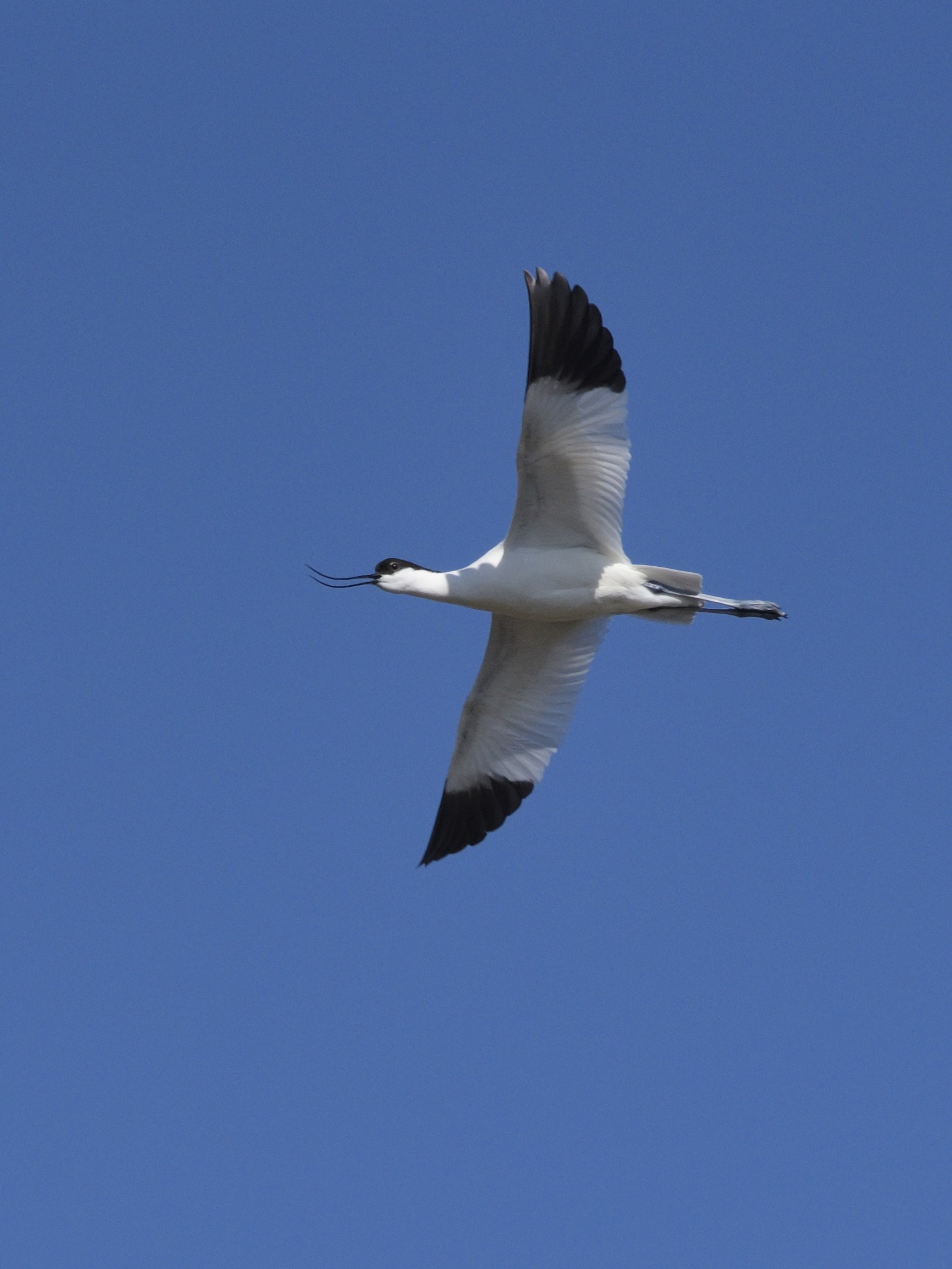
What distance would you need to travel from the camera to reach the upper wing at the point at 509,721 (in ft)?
51.4

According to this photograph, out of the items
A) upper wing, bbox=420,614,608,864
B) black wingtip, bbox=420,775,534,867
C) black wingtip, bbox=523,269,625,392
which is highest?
black wingtip, bbox=523,269,625,392

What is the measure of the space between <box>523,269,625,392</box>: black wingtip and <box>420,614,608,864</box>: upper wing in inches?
102

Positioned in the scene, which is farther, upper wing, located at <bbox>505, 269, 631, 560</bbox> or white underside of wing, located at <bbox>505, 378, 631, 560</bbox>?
white underside of wing, located at <bbox>505, 378, 631, 560</bbox>

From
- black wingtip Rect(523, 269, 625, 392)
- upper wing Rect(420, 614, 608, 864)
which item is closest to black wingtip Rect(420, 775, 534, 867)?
upper wing Rect(420, 614, 608, 864)

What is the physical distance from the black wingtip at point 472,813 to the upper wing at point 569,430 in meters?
2.58

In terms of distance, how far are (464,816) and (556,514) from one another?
3.30 metres

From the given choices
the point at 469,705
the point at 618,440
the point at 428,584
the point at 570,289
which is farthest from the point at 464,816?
the point at 570,289

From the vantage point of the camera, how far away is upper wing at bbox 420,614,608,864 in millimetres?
15680

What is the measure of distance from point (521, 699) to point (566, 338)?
3.70 metres

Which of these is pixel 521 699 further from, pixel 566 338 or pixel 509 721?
pixel 566 338

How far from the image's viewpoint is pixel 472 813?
16188mm

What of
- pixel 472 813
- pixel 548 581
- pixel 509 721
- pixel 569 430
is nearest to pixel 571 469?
pixel 569 430

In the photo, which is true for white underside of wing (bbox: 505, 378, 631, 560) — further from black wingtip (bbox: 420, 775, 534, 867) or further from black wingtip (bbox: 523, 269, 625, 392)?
black wingtip (bbox: 420, 775, 534, 867)

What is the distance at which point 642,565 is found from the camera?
1475 cm
